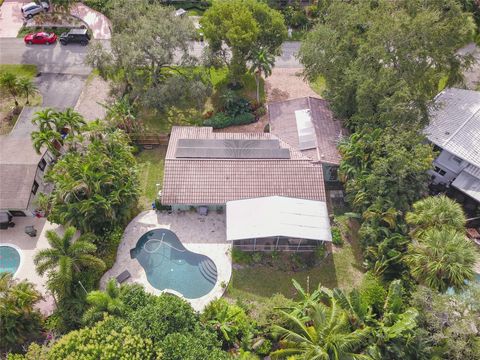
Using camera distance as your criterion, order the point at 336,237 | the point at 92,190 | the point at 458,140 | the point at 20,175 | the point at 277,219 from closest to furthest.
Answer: the point at 92,190, the point at 277,219, the point at 336,237, the point at 20,175, the point at 458,140

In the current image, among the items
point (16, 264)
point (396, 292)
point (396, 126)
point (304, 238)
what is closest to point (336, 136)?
point (396, 126)

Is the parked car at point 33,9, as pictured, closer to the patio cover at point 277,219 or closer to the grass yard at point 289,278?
the patio cover at point 277,219

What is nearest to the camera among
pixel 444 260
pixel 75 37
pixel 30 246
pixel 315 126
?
pixel 444 260

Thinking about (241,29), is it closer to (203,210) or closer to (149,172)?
(149,172)

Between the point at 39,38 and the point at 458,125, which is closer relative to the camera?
the point at 458,125

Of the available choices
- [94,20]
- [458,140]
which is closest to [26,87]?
[94,20]
